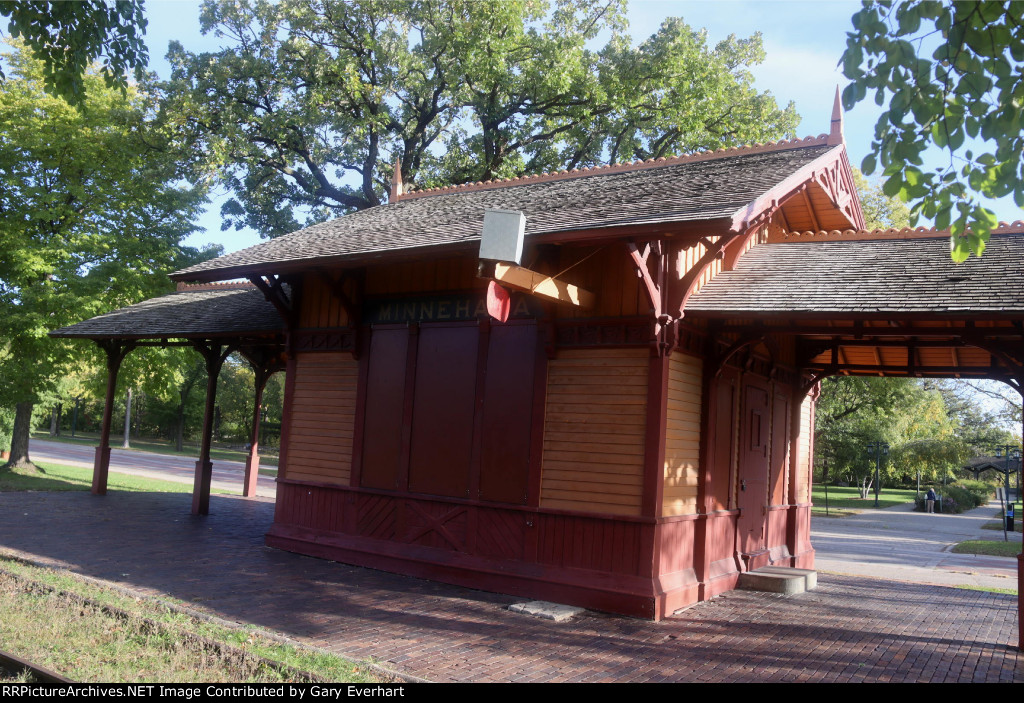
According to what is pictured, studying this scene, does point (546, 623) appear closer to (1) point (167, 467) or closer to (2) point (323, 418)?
(2) point (323, 418)

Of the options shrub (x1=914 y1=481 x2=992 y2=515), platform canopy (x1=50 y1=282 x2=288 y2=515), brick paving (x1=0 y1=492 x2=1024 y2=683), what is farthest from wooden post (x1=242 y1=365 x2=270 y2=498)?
shrub (x1=914 y1=481 x2=992 y2=515)

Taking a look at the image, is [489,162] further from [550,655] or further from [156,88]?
[550,655]

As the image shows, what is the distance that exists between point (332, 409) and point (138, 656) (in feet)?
19.9

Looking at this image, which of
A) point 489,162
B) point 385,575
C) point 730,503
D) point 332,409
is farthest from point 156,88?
point 730,503

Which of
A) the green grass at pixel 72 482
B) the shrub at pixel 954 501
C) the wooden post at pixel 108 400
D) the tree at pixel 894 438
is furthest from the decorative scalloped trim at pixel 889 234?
the shrub at pixel 954 501

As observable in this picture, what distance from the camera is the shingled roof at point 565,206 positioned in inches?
340

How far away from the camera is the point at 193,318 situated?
1579 cm

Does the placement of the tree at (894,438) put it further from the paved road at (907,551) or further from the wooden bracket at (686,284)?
the wooden bracket at (686,284)

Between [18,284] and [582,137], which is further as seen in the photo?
[582,137]

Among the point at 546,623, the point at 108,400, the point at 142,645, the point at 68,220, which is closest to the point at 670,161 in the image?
the point at 546,623

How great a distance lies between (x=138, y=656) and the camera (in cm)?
579

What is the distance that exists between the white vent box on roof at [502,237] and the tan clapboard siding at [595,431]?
7.15 ft

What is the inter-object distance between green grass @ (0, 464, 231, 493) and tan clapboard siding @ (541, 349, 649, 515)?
13.8 metres

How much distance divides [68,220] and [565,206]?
15.9m
